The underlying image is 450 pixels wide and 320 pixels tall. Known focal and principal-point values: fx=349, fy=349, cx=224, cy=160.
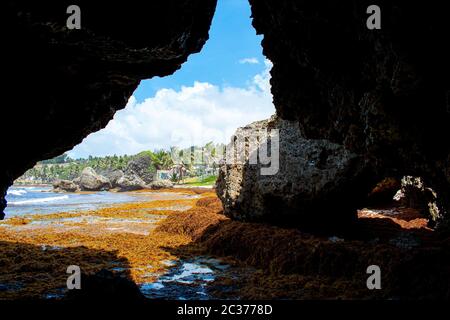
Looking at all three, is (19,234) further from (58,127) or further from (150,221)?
(58,127)

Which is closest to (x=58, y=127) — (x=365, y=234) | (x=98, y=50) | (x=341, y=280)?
(x=98, y=50)

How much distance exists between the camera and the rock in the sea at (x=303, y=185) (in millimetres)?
11305

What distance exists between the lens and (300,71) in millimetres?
9398

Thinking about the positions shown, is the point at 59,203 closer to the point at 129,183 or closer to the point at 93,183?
the point at 129,183

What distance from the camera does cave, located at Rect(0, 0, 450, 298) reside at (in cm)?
539

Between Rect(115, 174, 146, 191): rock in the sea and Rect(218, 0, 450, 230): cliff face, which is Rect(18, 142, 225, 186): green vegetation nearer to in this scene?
Rect(115, 174, 146, 191): rock in the sea

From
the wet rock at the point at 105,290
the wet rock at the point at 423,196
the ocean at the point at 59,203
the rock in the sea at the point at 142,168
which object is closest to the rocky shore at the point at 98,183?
the rock in the sea at the point at 142,168

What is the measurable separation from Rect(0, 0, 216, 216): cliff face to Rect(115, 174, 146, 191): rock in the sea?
8301 cm

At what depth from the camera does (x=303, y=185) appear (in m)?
11.7

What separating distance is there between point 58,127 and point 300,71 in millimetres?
6604

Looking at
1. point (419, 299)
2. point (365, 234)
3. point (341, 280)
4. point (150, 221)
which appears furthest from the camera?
point (150, 221)

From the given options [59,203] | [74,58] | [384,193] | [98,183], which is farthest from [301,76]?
[98,183]

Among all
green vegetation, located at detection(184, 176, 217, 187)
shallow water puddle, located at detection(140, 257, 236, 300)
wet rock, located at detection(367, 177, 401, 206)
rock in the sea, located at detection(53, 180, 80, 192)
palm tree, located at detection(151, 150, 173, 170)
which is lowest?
rock in the sea, located at detection(53, 180, 80, 192)

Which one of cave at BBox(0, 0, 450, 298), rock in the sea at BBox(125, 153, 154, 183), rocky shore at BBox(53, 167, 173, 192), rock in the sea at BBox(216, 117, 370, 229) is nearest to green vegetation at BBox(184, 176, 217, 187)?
rock in the sea at BBox(125, 153, 154, 183)
